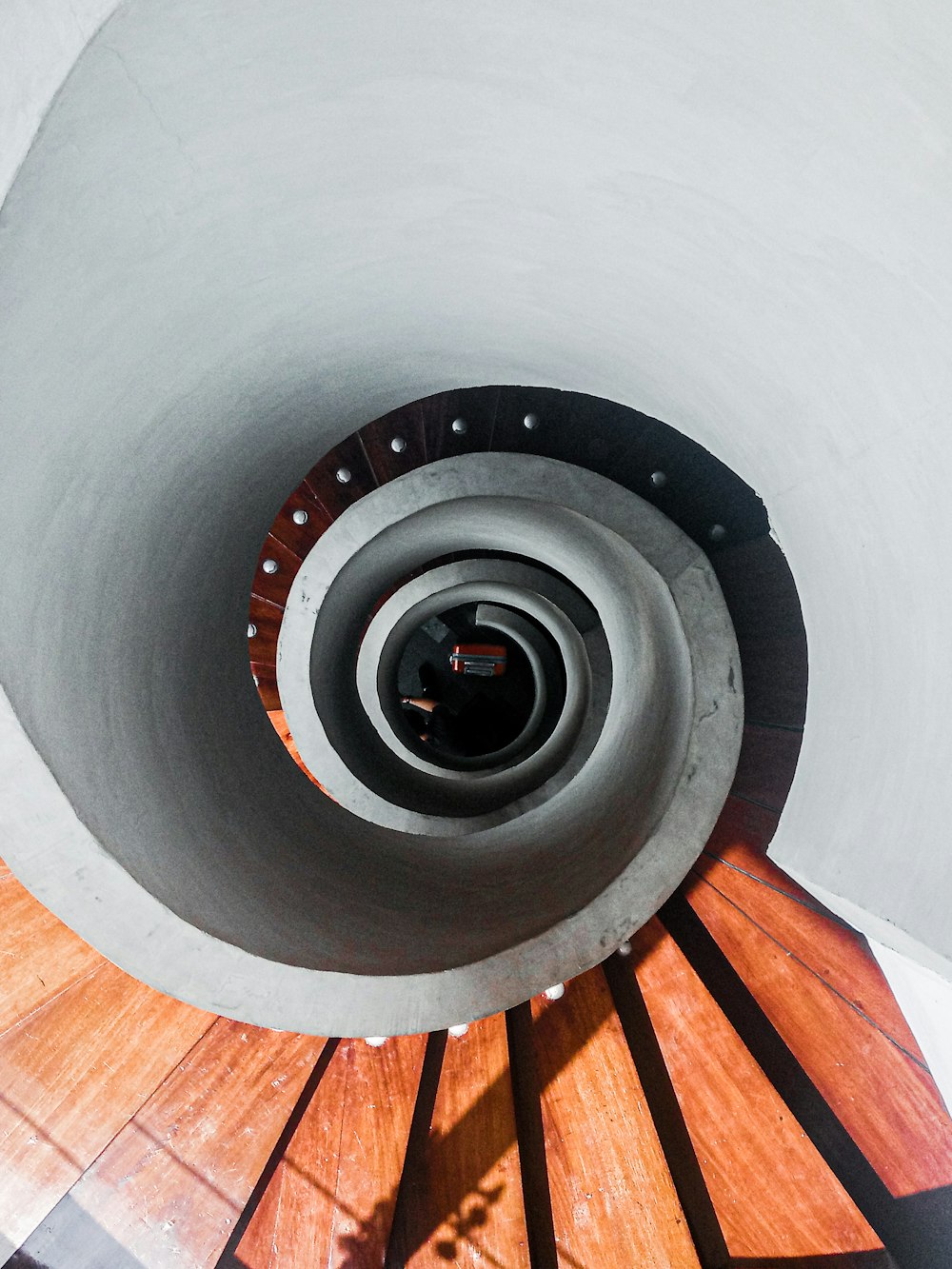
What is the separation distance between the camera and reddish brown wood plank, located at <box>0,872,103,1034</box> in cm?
306

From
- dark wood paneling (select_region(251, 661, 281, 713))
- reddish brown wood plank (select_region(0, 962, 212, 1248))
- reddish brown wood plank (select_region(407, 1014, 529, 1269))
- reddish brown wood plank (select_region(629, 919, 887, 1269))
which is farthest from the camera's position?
dark wood paneling (select_region(251, 661, 281, 713))

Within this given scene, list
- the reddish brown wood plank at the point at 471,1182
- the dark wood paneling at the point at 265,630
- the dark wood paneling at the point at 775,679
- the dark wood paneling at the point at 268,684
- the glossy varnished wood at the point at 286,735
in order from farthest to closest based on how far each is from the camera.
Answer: the glossy varnished wood at the point at 286,735
the dark wood paneling at the point at 268,684
the dark wood paneling at the point at 265,630
the dark wood paneling at the point at 775,679
the reddish brown wood plank at the point at 471,1182

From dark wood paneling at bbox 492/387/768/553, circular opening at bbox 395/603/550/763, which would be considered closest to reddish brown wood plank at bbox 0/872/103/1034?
dark wood paneling at bbox 492/387/768/553

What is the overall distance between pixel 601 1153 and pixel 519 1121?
15.5 inches

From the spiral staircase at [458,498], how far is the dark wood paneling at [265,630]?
1205 millimetres

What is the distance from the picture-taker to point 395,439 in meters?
4.77

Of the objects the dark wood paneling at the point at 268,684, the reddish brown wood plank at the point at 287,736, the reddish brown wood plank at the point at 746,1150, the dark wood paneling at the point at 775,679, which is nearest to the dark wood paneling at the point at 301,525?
the dark wood paneling at the point at 268,684

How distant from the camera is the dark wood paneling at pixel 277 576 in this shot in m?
4.77

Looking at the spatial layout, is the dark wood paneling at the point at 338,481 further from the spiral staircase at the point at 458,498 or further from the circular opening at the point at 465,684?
the circular opening at the point at 465,684

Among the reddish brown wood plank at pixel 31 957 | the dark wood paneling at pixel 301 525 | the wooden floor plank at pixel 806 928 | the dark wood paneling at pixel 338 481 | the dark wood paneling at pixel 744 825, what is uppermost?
the dark wood paneling at pixel 338 481

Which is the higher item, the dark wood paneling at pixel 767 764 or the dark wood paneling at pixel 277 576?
the dark wood paneling at pixel 767 764

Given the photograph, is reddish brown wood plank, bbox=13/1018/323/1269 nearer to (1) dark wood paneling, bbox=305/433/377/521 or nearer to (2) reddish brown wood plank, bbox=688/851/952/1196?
(2) reddish brown wood plank, bbox=688/851/952/1196

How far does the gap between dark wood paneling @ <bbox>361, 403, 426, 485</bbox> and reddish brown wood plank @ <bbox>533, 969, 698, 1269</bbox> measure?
3431 mm

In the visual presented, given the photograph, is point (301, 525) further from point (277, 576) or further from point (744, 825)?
point (744, 825)
